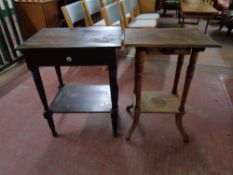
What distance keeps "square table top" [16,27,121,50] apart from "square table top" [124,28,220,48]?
0.10 metres

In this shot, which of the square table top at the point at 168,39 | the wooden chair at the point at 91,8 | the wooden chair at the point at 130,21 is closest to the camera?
the square table top at the point at 168,39

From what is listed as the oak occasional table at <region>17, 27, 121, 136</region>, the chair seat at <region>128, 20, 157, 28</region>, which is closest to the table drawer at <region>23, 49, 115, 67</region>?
the oak occasional table at <region>17, 27, 121, 136</region>

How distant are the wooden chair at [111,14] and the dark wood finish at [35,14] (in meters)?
1.02

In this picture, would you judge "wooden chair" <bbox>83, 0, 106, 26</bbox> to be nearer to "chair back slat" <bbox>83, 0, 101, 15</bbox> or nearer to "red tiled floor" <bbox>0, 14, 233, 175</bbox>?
"chair back slat" <bbox>83, 0, 101, 15</bbox>

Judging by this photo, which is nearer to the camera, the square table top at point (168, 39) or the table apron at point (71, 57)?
the square table top at point (168, 39)

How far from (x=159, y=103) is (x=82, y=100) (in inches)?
25.2

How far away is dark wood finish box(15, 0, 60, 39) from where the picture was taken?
8.08 feet

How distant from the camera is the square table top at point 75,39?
3.33ft

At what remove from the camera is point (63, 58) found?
106 centimetres

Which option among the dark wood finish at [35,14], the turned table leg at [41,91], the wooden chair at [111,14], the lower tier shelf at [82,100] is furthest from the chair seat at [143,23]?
the turned table leg at [41,91]

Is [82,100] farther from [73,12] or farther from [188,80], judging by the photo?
[73,12]

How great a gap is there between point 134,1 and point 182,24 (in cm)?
161

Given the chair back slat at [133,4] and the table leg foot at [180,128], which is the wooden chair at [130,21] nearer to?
the chair back slat at [133,4]

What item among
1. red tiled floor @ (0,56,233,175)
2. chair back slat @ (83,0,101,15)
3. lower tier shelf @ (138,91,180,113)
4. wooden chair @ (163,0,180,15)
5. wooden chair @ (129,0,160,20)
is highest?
chair back slat @ (83,0,101,15)
